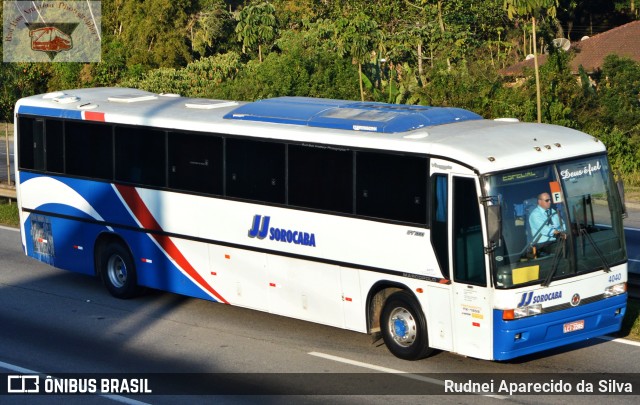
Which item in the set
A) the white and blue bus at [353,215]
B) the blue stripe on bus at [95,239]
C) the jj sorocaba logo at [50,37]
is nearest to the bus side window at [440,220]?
the white and blue bus at [353,215]

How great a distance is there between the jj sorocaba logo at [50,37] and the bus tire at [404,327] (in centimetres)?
4591

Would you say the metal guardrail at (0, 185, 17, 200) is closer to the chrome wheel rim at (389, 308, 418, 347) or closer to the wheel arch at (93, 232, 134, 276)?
the wheel arch at (93, 232, 134, 276)

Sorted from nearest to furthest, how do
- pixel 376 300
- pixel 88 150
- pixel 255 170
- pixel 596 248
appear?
pixel 596 248 < pixel 376 300 < pixel 255 170 < pixel 88 150

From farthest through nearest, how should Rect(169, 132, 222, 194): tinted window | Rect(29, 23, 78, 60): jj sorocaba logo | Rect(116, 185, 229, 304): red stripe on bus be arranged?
Rect(29, 23, 78, 60): jj sorocaba logo
Rect(116, 185, 229, 304): red stripe on bus
Rect(169, 132, 222, 194): tinted window

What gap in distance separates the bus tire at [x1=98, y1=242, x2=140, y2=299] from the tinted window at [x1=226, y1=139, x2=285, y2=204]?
268cm

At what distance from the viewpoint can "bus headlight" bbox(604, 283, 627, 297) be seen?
1277 cm

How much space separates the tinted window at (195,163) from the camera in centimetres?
1530

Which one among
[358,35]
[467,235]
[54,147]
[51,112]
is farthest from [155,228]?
[358,35]

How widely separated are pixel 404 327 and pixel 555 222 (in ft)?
7.35

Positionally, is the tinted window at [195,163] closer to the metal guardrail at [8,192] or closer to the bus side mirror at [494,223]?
the bus side mirror at [494,223]

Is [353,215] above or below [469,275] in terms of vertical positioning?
above

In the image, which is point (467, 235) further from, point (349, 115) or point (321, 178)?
point (349, 115)

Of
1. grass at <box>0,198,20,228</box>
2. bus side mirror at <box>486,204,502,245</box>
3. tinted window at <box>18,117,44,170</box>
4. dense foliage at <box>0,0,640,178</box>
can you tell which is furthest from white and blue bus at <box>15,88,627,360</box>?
dense foliage at <box>0,0,640,178</box>

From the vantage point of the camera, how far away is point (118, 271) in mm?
17203
